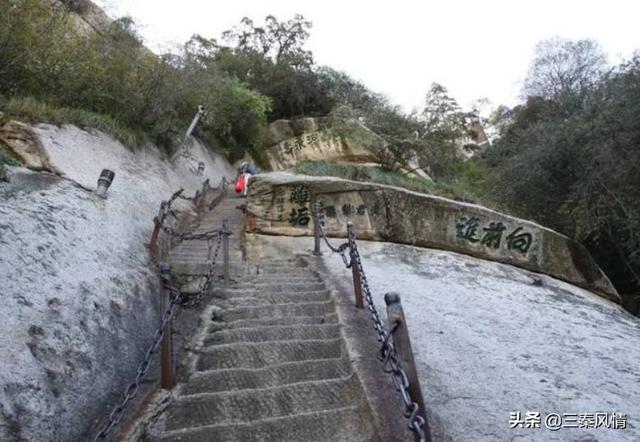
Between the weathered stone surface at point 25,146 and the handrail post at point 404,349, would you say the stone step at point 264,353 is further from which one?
the weathered stone surface at point 25,146

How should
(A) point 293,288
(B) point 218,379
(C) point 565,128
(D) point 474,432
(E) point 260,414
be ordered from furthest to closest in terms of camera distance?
(C) point 565,128
(A) point 293,288
(B) point 218,379
(E) point 260,414
(D) point 474,432

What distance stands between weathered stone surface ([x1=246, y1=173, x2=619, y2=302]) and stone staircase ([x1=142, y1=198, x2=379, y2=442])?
353cm

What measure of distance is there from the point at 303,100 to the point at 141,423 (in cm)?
1928

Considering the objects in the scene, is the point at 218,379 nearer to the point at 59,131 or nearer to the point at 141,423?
the point at 141,423

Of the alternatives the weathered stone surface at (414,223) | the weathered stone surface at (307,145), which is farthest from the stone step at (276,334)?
the weathered stone surface at (307,145)

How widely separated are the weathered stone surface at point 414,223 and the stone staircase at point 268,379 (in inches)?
139

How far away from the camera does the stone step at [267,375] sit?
2.95m

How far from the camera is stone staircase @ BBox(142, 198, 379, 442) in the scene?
243cm

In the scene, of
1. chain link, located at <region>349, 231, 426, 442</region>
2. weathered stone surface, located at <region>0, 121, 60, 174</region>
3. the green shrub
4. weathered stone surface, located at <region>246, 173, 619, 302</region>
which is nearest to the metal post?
the green shrub

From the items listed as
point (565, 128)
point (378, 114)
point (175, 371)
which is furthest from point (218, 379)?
point (378, 114)

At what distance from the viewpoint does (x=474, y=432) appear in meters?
2.46

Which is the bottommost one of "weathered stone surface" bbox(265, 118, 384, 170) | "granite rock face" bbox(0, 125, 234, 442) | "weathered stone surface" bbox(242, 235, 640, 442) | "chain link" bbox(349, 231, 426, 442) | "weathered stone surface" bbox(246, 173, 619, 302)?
"granite rock face" bbox(0, 125, 234, 442)

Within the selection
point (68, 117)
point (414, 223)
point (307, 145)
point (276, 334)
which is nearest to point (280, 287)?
point (276, 334)

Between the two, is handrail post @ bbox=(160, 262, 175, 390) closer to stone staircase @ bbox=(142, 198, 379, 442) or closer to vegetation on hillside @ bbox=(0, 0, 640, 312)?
stone staircase @ bbox=(142, 198, 379, 442)
